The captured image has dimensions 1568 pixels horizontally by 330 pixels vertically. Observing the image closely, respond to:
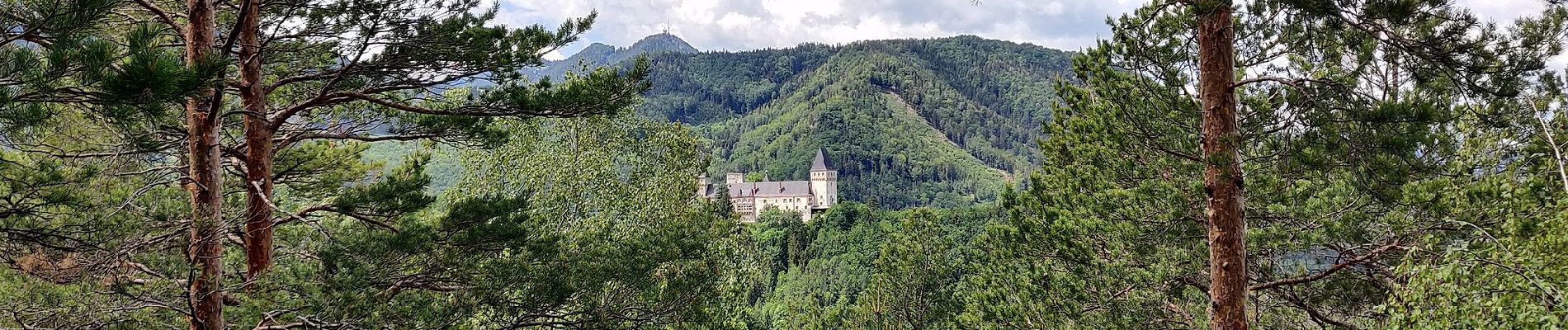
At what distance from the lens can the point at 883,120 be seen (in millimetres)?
145250

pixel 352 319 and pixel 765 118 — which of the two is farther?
pixel 765 118

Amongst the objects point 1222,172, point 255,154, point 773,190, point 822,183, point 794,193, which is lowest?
point 794,193

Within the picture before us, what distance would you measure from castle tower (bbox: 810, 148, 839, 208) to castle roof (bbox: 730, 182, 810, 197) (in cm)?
214

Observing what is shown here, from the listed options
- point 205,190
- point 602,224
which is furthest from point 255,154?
point 602,224

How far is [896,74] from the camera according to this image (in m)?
175

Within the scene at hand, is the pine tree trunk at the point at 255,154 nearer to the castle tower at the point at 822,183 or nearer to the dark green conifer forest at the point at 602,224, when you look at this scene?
the dark green conifer forest at the point at 602,224

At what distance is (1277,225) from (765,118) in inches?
6016

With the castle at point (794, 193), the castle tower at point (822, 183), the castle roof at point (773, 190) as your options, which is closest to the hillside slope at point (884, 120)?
the castle roof at point (773, 190)

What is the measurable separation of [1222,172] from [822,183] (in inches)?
3481

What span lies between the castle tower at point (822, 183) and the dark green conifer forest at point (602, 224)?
83.0 metres

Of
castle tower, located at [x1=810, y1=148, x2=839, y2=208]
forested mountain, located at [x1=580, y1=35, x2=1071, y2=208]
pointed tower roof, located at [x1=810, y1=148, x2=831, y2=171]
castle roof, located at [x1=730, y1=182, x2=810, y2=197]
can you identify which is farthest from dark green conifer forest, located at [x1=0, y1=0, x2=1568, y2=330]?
forested mountain, located at [x1=580, y1=35, x2=1071, y2=208]

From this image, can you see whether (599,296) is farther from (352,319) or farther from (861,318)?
(861,318)

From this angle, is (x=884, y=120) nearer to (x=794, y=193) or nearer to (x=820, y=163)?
(x=820, y=163)

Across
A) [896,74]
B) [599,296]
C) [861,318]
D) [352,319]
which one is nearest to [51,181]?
[352,319]
